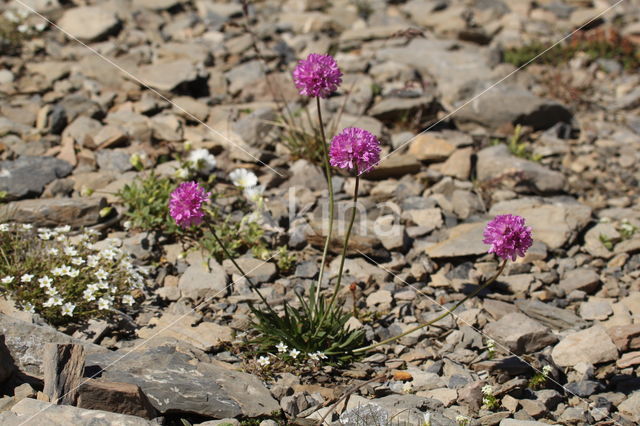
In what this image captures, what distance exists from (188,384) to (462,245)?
2896 mm

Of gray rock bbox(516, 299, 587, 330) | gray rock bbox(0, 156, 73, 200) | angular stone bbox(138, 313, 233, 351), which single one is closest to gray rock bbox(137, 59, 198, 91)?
gray rock bbox(0, 156, 73, 200)

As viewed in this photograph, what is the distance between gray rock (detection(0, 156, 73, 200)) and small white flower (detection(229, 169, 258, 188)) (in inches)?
67.7

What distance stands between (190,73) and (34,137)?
216cm

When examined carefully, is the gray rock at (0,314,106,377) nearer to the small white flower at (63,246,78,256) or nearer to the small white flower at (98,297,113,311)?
the small white flower at (98,297,113,311)

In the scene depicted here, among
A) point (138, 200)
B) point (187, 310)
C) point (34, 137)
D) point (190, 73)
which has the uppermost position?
point (190, 73)

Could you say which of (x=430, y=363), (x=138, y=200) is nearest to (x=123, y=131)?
(x=138, y=200)

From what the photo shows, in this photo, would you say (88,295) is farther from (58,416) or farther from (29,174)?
(29,174)

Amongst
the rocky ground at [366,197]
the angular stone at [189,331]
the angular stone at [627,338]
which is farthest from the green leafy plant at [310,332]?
the angular stone at [627,338]

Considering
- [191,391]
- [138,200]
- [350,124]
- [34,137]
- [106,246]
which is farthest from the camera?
[350,124]

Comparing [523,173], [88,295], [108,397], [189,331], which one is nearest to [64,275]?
[88,295]

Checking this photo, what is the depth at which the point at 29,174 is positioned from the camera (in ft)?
21.0

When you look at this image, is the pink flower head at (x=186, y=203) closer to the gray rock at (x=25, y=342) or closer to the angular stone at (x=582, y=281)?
the gray rock at (x=25, y=342)

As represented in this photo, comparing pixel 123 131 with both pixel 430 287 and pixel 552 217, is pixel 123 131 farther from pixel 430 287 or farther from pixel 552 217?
pixel 552 217

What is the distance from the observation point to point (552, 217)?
645 cm
